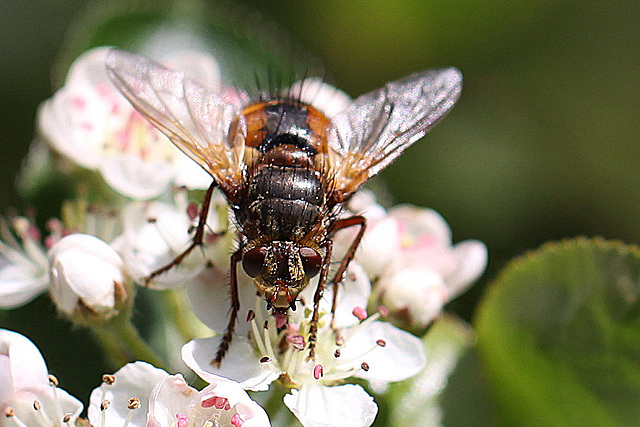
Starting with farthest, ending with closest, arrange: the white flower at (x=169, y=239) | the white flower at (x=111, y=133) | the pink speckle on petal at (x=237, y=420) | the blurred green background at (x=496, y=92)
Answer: the blurred green background at (x=496, y=92) → the white flower at (x=111, y=133) → the white flower at (x=169, y=239) → the pink speckle on petal at (x=237, y=420)

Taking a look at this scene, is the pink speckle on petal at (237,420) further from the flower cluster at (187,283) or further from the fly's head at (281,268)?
the fly's head at (281,268)

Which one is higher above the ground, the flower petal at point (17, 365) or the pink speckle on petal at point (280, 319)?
the pink speckle on petal at point (280, 319)

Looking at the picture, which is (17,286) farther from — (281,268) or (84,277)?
(281,268)

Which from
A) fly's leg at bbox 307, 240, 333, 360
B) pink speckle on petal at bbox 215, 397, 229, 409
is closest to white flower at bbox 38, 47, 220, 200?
fly's leg at bbox 307, 240, 333, 360

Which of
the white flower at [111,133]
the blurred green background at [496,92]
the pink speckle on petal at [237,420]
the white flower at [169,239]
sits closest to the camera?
the pink speckle on petal at [237,420]

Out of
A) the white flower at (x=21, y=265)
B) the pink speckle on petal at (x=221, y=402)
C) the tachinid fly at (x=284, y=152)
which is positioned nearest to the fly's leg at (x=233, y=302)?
the tachinid fly at (x=284, y=152)

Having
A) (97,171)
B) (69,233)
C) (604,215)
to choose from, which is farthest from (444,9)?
(69,233)

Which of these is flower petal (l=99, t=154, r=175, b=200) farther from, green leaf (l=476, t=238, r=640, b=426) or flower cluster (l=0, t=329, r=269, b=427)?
green leaf (l=476, t=238, r=640, b=426)
